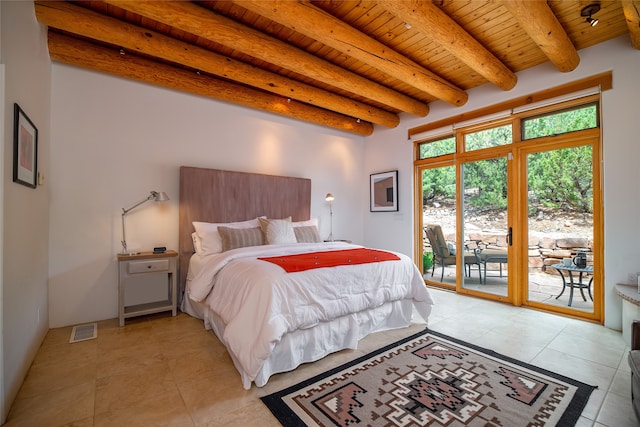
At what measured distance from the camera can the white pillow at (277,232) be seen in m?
3.59

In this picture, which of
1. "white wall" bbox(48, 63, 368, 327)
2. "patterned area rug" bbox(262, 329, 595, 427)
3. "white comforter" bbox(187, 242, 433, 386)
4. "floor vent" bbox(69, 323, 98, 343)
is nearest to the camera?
"patterned area rug" bbox(262, 329, 595, 427)

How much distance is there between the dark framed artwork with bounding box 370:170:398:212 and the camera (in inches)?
201

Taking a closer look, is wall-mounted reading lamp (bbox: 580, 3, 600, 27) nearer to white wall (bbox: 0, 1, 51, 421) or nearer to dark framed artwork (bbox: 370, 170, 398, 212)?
dark framed artwork (bbox: 370, 170, 398, 212)

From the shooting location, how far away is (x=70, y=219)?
306cm

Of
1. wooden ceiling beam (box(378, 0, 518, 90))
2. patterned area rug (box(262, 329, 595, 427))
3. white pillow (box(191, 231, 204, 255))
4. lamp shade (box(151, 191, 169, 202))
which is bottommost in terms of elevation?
patterned area rug (box(262, 329, 595, 427))

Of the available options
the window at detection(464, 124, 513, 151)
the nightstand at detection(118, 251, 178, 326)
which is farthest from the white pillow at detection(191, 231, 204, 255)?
the window at detection(464, 124, 513, 151)

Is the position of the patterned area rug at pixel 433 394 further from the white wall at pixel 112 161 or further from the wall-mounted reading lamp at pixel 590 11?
the wall-mounted reading lamp at pixel 590 11

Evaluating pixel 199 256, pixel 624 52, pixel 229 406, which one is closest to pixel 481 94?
pixel 624 52

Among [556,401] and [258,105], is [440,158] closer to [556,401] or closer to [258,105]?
[258,105]

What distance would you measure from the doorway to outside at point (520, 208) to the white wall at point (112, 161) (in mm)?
2996

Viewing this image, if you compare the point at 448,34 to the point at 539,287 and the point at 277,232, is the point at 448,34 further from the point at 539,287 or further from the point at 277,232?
the point at 539,287

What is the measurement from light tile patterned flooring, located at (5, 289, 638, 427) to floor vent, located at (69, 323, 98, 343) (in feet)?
0.18

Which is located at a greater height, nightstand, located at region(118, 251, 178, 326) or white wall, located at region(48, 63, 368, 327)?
white wall, located at region(48, 63, 368, 327)

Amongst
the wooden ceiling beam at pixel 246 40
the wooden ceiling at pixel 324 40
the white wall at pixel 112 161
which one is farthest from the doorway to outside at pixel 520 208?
the white wall at pixel 112 161
